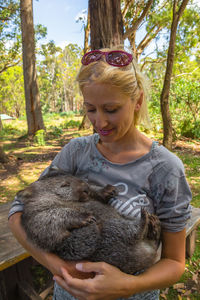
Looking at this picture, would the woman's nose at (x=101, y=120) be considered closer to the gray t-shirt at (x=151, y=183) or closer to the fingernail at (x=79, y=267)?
the gray t-shirt at (x=151, y=183)

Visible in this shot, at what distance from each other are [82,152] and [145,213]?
0.84 meters

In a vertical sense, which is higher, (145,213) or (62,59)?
(62,59)

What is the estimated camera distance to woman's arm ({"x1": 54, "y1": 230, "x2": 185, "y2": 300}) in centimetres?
137

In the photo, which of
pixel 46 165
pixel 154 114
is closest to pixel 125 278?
pixel 46 165

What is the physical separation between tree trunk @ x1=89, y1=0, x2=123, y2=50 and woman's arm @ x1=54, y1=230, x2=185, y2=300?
12.8 feet

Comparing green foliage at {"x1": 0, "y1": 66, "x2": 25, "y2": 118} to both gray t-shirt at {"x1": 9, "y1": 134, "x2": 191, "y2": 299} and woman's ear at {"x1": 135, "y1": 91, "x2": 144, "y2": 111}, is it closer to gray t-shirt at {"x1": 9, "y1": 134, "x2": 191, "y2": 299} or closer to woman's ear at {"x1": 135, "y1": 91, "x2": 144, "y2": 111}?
woman's ear at {"x1": 135, "y1": 91, "x2": 144, "y2": 111}

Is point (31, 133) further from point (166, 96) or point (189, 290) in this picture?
point (189, 290)

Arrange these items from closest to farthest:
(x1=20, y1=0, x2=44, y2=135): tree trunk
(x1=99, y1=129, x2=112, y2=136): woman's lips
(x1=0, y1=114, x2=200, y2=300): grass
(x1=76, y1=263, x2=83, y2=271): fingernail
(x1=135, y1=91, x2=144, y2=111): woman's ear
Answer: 1. (x1=76, y1=263, x2=83, y2=271): fingernail
2. (x1=99, y1=129, x2=112, y2=136): woman's lips
3. (x1=135, y1=91, x2=144, y2=111): woman's ear
4. (x1=0, y1=114, x2=200, y2=300): grass
5. (x1=20, y1=0, x2=44, y2=135): tree trunk

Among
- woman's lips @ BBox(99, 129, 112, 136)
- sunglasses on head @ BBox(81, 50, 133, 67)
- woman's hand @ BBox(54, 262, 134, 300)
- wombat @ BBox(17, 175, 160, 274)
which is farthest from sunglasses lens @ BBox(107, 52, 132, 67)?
woman's hand @ BBox(54, 262, 134, 300)

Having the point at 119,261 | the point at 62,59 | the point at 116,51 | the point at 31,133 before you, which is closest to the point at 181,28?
the point at 31,133

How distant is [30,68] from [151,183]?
1406 centimetres

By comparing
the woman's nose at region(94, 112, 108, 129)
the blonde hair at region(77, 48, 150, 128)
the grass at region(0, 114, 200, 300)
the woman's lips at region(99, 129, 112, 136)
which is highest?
the blonde hair at region(77, 48, 150, 128)

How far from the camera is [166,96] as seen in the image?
7.48m

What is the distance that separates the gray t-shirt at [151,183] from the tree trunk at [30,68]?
13.0m
